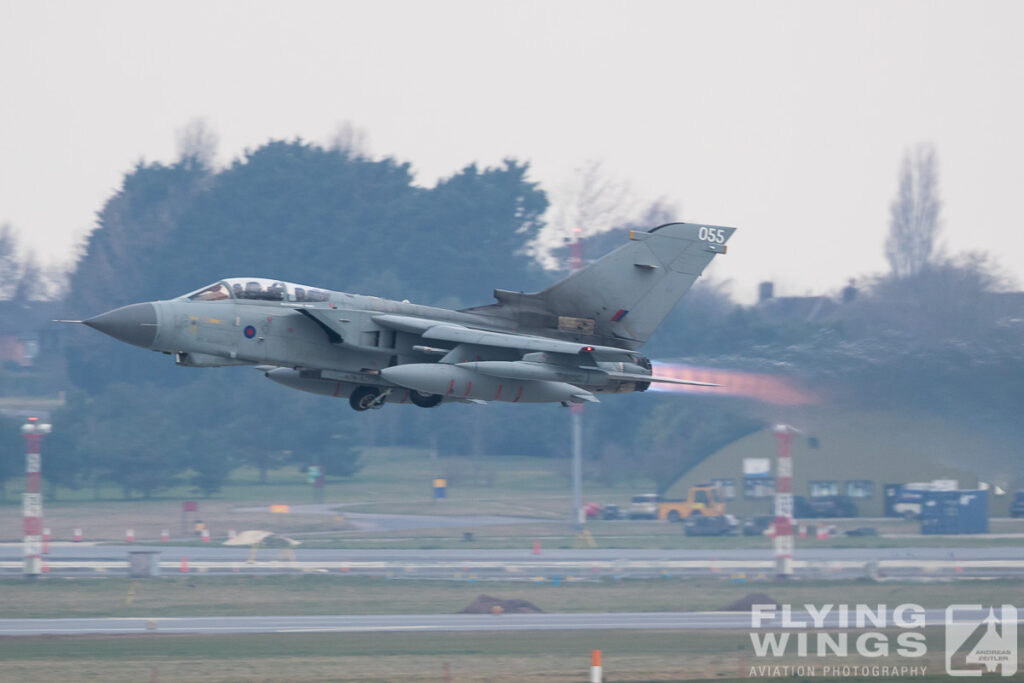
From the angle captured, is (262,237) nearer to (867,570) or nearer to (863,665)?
(867,570)

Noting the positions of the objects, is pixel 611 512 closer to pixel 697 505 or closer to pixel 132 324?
pixel 697 505

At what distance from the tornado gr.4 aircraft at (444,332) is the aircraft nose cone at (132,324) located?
0.02 metres

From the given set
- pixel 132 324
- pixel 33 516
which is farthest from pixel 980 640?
pixel 33 516

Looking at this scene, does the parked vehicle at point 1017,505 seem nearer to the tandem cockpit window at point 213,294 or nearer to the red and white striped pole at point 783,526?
the red and white striped pole at point 783,526

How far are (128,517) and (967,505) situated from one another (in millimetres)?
35208

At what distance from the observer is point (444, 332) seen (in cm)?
2330

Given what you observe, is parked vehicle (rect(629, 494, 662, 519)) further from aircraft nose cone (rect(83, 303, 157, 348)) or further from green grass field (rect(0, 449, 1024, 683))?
aircraft nose cone (rect(83, 303, 157, 348))

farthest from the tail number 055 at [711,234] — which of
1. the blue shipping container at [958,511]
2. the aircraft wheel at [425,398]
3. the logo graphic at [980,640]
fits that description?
the blue shipping container at [958,511]

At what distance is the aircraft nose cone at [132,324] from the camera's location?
21891 mm

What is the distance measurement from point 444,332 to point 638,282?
4.74 meters

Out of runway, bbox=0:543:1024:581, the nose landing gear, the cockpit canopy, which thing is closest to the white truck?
runway, bbox=0:543:1024:581

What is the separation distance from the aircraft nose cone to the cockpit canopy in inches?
33.3

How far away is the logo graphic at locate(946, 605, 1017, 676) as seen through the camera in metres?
28.0

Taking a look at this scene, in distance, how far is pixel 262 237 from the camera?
79.8 m
